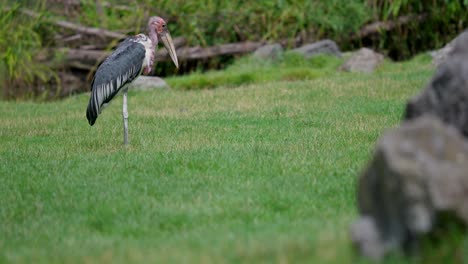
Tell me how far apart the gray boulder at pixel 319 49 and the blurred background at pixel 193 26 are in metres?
1.01

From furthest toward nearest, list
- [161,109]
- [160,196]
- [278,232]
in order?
1. [161,109]
2. [160,196]
3. [278,232]

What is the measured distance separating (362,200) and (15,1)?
16.4m

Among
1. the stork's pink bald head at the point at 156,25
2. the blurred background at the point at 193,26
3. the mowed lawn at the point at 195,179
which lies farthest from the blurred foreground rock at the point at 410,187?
the blurred background at the point at 193,26

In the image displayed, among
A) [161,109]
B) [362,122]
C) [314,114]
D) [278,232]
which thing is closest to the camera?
[278,232]

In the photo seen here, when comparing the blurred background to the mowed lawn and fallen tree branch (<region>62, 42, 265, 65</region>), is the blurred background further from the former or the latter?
the mowed lawn

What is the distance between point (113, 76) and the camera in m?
10.6

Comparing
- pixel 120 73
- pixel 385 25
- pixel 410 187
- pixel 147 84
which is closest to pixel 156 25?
pixel 120 73

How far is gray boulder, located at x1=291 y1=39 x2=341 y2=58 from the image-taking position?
19.3 m

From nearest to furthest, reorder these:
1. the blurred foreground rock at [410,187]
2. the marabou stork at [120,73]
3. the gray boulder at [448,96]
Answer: the blurred foreground rock at [410,187], the gray boulder at [448,96], the marabou stork at [120,73]

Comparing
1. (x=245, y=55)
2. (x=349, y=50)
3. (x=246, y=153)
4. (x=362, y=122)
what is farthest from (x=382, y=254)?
(x=349, y=50)

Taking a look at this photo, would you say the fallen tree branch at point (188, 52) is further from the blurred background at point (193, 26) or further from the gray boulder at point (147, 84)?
the gray boulder at point (147, 84)

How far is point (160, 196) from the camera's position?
7672mm

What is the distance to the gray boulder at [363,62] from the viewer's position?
1755cm

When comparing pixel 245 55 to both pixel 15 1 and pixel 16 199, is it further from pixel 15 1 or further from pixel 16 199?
pixel 16 199
